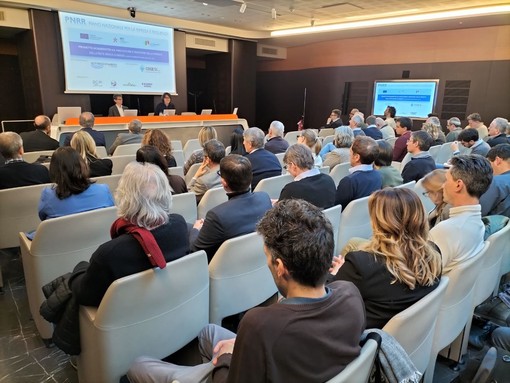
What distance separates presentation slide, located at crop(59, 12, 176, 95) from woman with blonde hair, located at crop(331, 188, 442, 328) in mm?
8497

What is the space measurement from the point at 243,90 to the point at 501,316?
1079 centimetres

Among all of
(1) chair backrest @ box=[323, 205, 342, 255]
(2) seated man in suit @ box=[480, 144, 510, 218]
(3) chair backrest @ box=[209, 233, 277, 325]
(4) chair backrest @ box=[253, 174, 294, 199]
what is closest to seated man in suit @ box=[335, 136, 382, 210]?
(1) chair backrest @ box=[323, 205, 342, 255]

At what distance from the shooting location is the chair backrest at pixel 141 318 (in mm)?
1406

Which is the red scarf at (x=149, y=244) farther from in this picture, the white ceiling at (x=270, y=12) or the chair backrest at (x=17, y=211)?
the white ceiling at (x=270, y=12)

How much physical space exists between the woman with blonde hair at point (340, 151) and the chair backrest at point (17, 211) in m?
3.15

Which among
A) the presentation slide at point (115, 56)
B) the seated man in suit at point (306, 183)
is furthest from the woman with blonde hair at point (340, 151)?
the presentation slide at point (115, 56)

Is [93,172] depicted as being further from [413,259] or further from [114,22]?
[114,22]

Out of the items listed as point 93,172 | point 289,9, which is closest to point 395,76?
point 289,9

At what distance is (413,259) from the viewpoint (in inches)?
53.3

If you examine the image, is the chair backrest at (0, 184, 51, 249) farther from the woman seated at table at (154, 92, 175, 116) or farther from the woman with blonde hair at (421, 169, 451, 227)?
the woman seated at table at (154, 92, 175, 116)

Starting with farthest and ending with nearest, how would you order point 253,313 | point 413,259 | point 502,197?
point 502,197
point 413,259
point 253,313

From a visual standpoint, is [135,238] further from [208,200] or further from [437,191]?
[437,191]

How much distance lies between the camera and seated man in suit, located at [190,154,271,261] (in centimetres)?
202

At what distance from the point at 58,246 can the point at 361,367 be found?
73.8 inches
